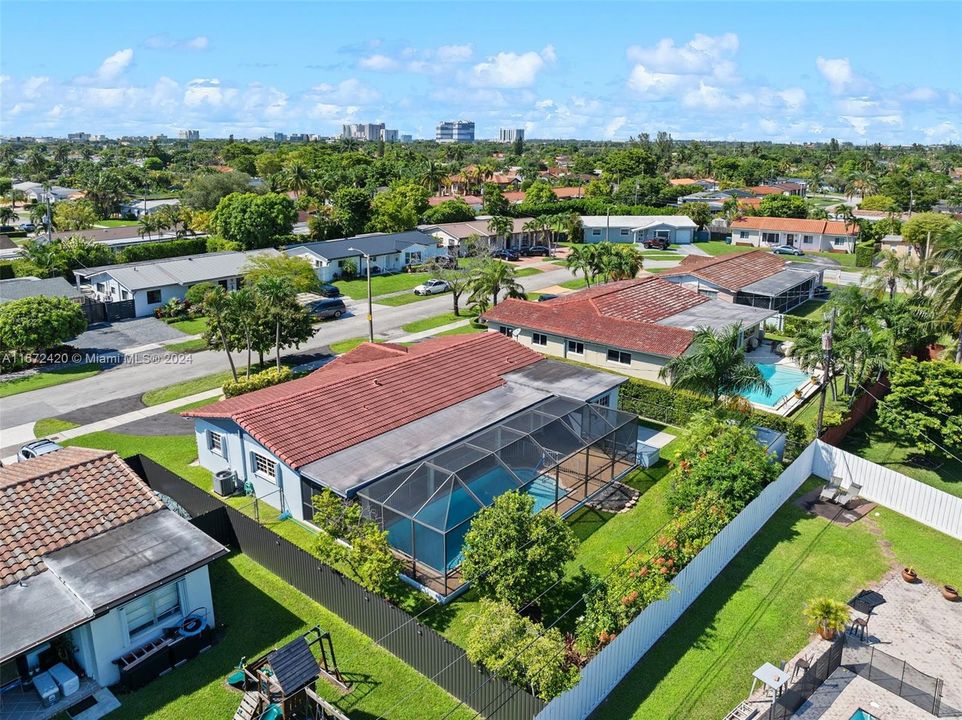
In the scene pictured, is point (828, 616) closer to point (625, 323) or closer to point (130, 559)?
point (130, 559)

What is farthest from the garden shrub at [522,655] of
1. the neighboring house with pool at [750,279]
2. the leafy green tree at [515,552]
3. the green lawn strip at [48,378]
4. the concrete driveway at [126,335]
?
the concrete driveway at [126,335]

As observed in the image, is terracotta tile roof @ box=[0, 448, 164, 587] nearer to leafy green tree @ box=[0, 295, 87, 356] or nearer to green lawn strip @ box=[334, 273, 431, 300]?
leafy green tree @ box=[0, 295, 87, 356]

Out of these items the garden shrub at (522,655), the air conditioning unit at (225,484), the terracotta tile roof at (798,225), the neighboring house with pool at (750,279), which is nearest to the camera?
the garden shrub at (522,655)

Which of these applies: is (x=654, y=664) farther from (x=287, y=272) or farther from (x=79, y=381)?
(x=287, y=272)

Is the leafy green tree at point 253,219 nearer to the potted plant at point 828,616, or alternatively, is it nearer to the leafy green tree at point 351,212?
the leafy green tree at point 351,212

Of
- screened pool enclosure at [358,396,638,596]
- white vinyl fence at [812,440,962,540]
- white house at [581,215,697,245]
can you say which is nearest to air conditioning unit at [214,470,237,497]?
screened pool enclosure at [358,396,638,596]

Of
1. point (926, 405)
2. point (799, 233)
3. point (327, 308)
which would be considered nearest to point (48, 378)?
point (327, 308)
